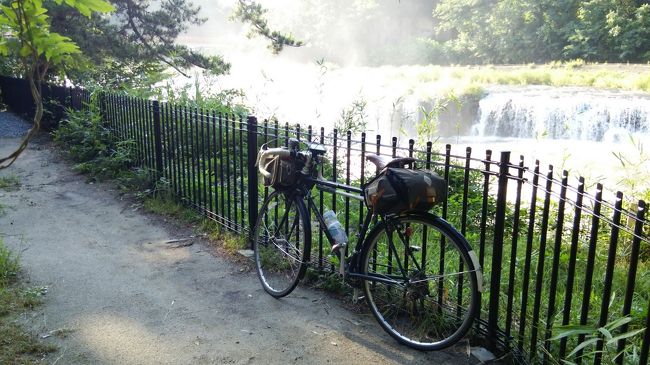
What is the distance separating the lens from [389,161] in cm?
340

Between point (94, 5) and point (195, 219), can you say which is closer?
point (94, 5)

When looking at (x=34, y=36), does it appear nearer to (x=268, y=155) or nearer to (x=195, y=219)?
(x=268, y=155)

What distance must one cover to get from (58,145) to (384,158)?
8.94m

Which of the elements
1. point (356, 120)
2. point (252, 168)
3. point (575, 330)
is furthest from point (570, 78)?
point (575, 330)

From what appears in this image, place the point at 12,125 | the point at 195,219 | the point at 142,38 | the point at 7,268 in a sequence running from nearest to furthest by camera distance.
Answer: the point at 7,268
the point at 195,219
the point at 12,125
the point at 142,38

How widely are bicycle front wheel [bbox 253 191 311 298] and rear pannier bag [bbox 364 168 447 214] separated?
902 mm

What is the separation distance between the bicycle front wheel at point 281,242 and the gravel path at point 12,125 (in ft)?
33.5

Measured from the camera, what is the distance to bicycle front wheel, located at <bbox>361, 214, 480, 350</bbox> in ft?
10.7

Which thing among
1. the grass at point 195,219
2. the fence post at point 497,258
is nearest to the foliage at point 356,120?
the grass at point 195,219

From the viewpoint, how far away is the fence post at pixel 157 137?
22.2ft

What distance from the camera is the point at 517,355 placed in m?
A: 3.17

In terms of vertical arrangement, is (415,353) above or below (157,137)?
below

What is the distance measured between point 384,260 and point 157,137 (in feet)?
13.2

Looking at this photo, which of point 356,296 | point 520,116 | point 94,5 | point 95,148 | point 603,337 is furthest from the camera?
point 520,116
